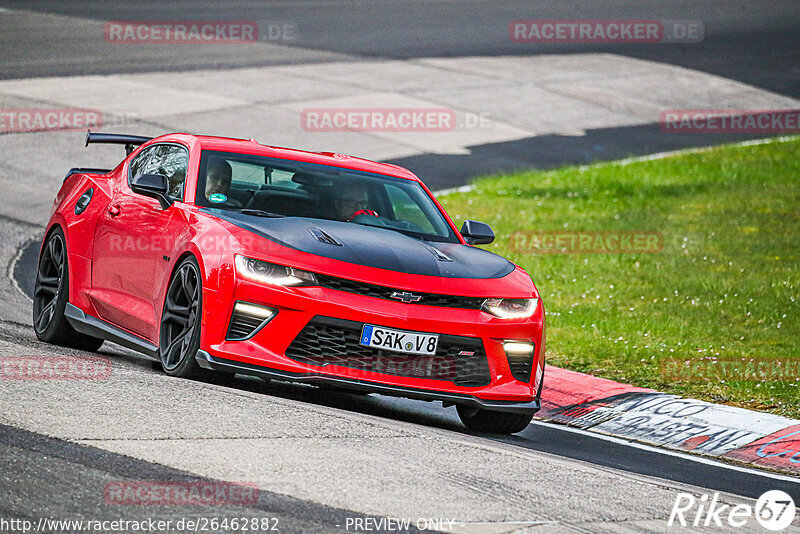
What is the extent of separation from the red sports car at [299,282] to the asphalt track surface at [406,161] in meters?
0.28

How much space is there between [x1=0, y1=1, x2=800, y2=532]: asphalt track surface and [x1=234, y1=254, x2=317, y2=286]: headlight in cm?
67

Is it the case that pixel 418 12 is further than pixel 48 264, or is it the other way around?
pixel 418 12

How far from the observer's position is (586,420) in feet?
29.3

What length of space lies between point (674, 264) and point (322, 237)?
808 cm

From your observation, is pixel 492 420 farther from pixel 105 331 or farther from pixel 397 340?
pixel 105 331

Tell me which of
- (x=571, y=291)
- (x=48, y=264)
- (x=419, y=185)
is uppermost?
(x=419, y=185)

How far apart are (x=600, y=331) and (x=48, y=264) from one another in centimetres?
499

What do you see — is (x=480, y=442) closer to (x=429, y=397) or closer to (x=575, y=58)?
(x=429, y=397)

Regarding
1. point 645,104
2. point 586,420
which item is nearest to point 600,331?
point 586,420

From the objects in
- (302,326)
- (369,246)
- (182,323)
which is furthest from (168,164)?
(302,326)

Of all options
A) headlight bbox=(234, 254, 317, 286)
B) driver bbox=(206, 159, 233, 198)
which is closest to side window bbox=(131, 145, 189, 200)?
driver bbox=(206, 159, 233, 198)

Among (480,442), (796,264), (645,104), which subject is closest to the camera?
(480,442)

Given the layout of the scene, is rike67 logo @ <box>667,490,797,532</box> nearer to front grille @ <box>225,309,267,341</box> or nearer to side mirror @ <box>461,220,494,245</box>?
front grille @ <box>225,309,267,341</box>

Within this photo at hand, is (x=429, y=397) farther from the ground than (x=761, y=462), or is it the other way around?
(x=429, y=397)
